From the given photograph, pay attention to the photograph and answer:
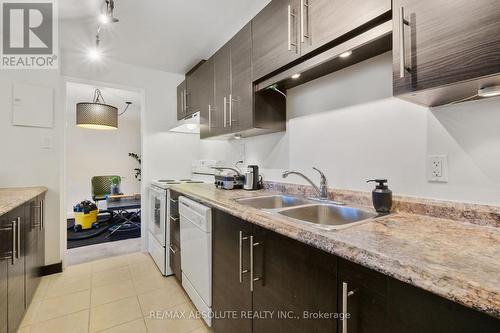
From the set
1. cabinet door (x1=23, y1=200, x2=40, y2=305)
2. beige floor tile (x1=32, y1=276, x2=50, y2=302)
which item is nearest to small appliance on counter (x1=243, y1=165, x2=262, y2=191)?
cabinet door (x1=23, y1=200, x2=40, y2=305)

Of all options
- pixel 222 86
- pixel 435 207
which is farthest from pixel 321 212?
pixel 222 86

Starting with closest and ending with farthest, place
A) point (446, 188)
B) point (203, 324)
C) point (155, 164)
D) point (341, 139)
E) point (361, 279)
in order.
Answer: point (361, 279) < point (446, 188) < point (341, 139) < point (203, 324) < point (155, 164)

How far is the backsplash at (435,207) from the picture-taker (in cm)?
89

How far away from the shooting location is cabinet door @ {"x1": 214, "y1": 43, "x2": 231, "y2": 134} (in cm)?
204

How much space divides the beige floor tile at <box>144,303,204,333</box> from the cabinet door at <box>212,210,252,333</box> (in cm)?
24

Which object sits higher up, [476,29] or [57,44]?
[57,44]

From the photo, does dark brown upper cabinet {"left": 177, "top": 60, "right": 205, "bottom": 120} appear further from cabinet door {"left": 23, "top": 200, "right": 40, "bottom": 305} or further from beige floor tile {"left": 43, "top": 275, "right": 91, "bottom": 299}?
beige floor tile {"left": 43, "top": 275, "right": 91, "bottom": 299}

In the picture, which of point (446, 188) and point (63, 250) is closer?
point (446, 188)

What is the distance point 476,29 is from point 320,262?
0.84 metres

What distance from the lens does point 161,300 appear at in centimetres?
191

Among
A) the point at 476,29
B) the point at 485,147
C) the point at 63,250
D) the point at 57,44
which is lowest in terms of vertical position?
the point at 63,250

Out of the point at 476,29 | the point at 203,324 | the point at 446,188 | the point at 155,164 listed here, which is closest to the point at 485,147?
the point at 446,188

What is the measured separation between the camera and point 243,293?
1166 millimetres

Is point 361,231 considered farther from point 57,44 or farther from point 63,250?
point 57,44
